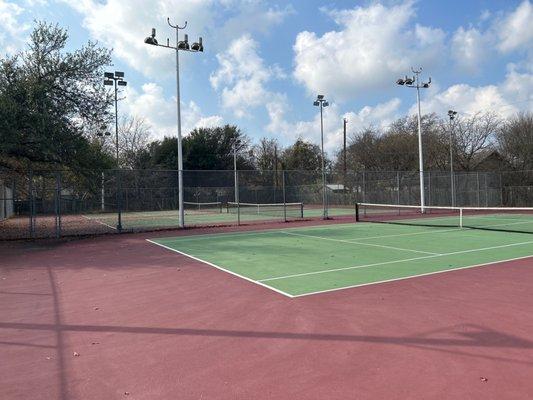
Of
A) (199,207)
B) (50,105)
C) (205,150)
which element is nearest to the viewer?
(50,105)

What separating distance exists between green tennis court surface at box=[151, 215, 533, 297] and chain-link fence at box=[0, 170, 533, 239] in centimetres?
529

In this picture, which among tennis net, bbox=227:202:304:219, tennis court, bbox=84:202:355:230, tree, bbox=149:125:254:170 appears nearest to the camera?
tennis court, bbox=84:202:355:230

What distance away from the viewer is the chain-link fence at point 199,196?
21250mm

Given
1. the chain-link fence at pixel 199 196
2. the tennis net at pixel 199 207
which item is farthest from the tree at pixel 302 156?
the tennis net at pixel 199 207

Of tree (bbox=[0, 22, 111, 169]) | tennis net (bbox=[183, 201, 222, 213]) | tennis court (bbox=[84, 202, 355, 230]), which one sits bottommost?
tennis court (bbox=[84, 202, 355, 230])

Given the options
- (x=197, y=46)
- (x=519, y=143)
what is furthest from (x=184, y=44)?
(x=519, y=143)

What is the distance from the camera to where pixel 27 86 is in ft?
58.3

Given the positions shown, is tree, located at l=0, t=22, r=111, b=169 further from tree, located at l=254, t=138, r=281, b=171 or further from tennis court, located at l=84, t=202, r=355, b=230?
tree, located at l=254, t=138, r=281, b=171

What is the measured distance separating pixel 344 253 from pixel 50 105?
1287 centimetres

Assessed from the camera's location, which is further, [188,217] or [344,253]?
[188,217]

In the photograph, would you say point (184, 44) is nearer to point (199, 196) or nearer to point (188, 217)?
point (188, 217)

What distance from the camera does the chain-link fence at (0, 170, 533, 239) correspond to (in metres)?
21.2

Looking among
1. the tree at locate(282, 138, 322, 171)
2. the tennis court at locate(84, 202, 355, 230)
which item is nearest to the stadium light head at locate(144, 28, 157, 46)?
the tennis court at locate(84, 202, 355, 230)

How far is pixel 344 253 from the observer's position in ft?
41.1
